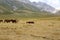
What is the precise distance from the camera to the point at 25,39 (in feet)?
81.8

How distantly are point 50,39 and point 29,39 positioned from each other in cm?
309

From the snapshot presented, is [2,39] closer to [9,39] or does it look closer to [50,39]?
[9,39]

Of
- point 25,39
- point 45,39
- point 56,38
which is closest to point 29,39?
point 25,39

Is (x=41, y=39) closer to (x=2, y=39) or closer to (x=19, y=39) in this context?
(x=19, y=39)

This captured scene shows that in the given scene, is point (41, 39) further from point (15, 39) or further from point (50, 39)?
point (15, 39)

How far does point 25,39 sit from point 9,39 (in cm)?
227

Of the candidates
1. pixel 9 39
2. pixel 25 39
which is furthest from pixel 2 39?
pixel 25 39

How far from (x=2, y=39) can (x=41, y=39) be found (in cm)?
560

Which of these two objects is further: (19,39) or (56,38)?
(56,38)

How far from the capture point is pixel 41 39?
25500mm

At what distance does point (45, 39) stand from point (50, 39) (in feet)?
2.38

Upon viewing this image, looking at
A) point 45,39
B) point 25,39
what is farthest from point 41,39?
point 25,39

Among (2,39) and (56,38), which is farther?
(56,38)

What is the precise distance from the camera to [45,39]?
83.9 ft
